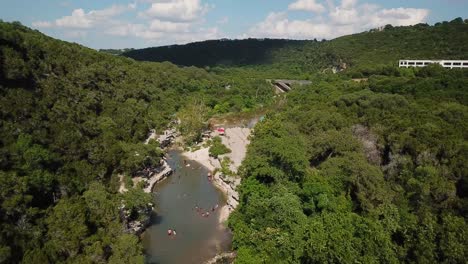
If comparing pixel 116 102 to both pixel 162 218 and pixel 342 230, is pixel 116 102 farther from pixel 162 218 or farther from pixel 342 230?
pixel 342 230

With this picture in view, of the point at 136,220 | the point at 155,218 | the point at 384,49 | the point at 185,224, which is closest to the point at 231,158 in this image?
the point at 185,224

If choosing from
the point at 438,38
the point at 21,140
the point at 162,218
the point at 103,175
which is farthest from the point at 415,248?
the point at 438,38

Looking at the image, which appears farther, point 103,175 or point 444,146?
point 103,175

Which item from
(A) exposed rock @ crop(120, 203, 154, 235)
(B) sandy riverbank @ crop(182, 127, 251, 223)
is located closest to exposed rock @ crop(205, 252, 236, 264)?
(B) sandy riverbank @ crop(182, 127, 251, 223)

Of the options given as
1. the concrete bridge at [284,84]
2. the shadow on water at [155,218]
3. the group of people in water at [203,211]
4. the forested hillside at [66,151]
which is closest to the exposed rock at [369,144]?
the group of people in water at [203,211]

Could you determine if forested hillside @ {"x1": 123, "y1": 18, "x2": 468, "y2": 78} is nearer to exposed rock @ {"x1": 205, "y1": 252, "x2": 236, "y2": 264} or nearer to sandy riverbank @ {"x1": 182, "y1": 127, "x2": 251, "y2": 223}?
sandy riverbank @ {"x1": 182, "y1": 127, "x2": 251, "y2": 223}

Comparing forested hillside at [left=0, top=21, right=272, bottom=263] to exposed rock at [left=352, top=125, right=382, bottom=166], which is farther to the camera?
exposed rock at [left=352, top=125, right=382, bottom=166]

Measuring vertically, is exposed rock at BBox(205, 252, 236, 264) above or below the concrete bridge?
below

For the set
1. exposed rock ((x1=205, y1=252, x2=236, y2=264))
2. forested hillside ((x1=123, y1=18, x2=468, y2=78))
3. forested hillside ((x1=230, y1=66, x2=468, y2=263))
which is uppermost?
forested hillside ((x1=123, y1=18, x2=468, y2=78))
